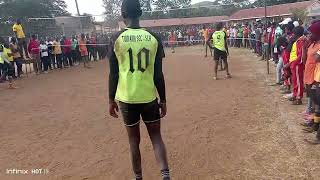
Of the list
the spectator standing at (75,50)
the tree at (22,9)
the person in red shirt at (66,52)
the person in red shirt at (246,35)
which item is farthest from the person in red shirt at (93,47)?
the tree at (22,9)

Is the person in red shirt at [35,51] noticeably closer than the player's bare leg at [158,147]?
No

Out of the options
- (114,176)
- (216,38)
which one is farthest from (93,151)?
(216,38)

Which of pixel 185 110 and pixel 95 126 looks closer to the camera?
pixel 95 126

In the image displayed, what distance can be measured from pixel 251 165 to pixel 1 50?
1057 centimetres

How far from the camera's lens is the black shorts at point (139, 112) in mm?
4020

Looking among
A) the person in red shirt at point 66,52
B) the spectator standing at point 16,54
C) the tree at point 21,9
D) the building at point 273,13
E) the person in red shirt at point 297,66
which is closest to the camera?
the person in red shirt at point 297,66

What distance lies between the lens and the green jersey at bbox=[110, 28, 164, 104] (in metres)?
3.87

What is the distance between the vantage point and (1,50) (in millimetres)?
12961

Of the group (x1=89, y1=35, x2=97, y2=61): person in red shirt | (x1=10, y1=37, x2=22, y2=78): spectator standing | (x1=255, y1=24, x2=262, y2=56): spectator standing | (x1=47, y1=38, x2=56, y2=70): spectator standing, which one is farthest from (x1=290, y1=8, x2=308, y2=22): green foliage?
(x1=10, y1=37, x2=22, y2=78): spectator standing

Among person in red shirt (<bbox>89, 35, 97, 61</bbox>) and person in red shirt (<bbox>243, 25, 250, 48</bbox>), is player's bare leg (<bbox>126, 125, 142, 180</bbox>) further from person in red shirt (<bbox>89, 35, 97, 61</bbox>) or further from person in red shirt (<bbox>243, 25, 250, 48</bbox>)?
person in red shirt (<bbox>243, 25, 250, 48</bbox>)

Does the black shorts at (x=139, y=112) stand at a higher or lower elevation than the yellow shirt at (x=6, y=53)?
lower

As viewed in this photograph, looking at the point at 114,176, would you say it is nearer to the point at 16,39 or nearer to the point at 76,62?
the point at 16,39

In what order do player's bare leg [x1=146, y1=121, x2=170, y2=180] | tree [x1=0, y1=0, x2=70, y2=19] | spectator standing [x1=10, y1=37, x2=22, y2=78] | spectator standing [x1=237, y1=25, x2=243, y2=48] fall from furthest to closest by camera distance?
tree [x1=0, y1=0, x2=70, y2=19] → spectator standing [x1=237, y1=25, x2=243, y2=48] → spectator standing [x1=10, y1=37, x2=22, y2=78] → player's bare leg [x1=146, y1=121, x2=170, y2=180]

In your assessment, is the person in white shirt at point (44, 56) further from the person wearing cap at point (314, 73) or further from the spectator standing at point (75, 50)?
A: the person wearing cap at point (314, 73)
